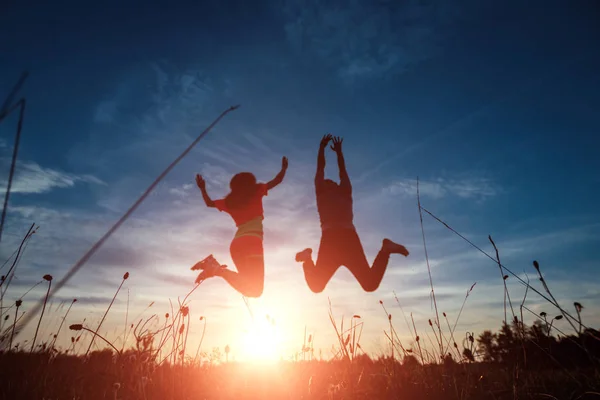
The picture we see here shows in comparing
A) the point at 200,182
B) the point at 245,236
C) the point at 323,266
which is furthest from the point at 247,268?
the point at 200,182

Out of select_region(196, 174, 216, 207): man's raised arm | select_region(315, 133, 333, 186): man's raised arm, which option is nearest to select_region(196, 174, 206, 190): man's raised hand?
select_region(196, 174, 216, 207): man's raised arm

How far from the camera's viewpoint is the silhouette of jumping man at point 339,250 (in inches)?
253

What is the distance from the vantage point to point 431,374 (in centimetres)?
470

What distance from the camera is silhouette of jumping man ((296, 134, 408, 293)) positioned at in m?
6.44

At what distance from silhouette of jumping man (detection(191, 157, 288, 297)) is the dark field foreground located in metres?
1.62

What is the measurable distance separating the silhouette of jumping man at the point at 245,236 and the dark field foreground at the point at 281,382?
1.62 metres

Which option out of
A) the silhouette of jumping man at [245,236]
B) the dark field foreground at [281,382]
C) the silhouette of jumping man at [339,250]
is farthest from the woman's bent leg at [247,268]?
the dark field foreground at [281,382]

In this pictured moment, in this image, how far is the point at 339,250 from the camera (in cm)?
643

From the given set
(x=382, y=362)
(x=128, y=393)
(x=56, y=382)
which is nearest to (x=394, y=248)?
(x=382, y=362)

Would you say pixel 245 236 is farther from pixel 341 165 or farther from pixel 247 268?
pixel 341 165

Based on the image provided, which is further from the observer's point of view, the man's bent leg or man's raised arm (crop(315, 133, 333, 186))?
man's raised arm (crop(315, 133, 333, 186))

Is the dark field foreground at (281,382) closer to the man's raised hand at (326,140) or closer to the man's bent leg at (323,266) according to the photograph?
the man's bent leg at (323,266)

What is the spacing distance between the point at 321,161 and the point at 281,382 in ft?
13.5

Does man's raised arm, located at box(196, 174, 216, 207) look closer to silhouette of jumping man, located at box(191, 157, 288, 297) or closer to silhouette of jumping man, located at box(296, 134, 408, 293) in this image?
silhouette of jumping man, located at box(191, 157, 288, 297)
